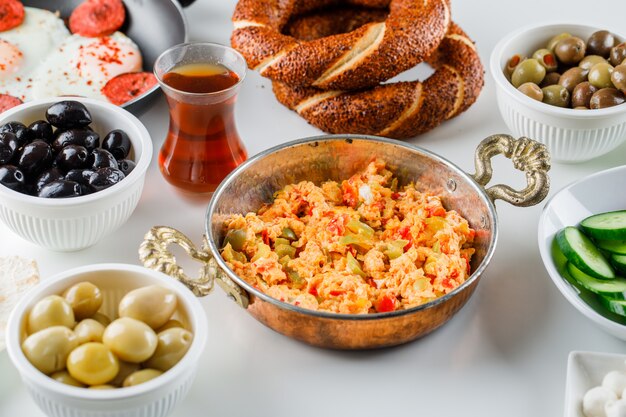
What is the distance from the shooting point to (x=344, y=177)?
1696 mm

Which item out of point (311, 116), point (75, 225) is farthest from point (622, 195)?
point (75, 225)

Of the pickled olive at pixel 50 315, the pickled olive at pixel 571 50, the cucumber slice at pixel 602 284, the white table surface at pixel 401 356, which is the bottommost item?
the white table surface at pixel 401 356

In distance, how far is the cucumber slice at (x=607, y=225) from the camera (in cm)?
147

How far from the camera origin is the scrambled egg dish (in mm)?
1381

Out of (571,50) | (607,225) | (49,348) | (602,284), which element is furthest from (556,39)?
(49,348)

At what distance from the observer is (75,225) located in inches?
58.7

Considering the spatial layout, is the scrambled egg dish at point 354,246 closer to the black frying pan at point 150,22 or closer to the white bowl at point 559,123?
the white bowl at point 559,123

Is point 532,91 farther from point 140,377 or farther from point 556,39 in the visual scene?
point 140,377

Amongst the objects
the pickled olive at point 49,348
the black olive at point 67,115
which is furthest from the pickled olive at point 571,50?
the pickled olive at point 49,348

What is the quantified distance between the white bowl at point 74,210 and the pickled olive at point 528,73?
0.81 meters

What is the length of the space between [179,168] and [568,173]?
838mm

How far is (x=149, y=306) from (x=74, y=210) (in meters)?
0.34

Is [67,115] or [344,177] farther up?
[67,115]

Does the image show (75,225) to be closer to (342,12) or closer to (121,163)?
(121,163)
